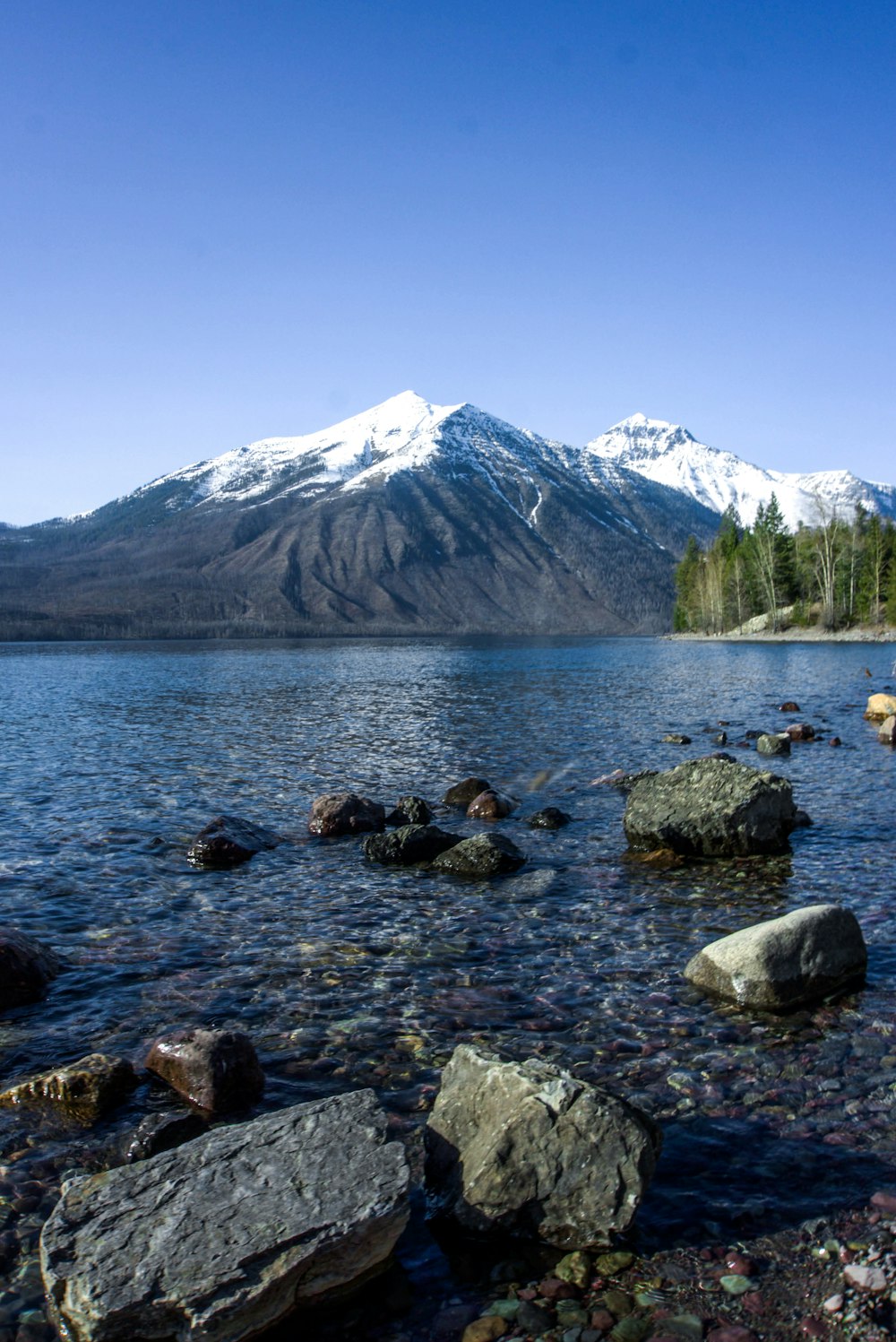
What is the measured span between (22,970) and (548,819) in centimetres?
1348

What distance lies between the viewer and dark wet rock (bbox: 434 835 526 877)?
1895cm

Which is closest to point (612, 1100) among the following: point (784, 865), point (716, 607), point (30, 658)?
point (784, 865)

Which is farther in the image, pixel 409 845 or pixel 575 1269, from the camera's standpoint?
pixel 409 845

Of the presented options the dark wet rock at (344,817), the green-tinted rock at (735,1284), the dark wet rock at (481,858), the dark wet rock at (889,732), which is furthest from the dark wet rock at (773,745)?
the green-tinted rock at (735,1284)

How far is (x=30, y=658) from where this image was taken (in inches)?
5133

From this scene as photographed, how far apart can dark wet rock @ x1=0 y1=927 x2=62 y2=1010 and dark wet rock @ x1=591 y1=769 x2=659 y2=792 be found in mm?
18226

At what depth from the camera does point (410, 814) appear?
77.2 ft

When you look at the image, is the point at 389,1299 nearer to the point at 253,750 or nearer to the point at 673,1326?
the point at 673,1326

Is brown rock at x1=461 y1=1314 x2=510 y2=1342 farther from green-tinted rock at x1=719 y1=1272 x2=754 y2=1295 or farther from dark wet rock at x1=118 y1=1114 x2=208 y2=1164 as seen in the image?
dark wet rock at x1=118 y1=1114 x2=208 y2=1164

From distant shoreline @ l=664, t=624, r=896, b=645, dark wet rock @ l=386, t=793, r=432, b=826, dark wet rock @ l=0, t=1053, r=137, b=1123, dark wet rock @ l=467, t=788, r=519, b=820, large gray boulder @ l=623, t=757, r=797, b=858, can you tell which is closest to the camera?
dark wet rock @ l=0, t=1053, r=137, b=1123

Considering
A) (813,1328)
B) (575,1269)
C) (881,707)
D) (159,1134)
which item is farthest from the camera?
(881,707)

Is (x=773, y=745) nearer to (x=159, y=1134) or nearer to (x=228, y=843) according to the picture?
(x=228, y=843)

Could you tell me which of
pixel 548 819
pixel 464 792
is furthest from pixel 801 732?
pixel 548 819

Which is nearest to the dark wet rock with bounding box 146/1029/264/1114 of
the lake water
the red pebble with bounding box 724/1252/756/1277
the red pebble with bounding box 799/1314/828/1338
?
the lake water
